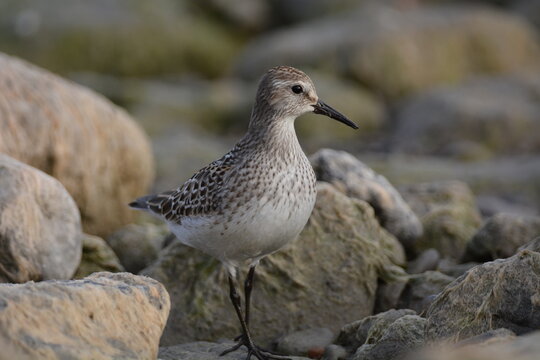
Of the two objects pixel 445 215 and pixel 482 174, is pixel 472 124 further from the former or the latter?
pixel 445 215

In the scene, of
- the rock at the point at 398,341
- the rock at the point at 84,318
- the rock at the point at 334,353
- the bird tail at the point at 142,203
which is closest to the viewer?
the rock at the point at 84,318

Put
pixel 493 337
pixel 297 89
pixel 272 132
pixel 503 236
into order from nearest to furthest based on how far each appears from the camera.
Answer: pixel 493 337 < pixel 272 132 < pixel 297 89 < pixel 503 236

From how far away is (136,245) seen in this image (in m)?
8.82

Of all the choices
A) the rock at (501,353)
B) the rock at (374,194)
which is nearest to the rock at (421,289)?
the rock at (374,194)

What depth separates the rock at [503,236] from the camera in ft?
25.8

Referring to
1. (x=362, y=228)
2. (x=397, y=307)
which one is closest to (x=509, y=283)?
(x=397, y=307)

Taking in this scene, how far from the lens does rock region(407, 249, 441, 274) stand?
27.1 feet

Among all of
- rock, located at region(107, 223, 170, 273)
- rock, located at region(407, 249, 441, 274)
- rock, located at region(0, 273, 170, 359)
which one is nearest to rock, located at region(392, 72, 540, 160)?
rock, located at region(407, 249, 441, 274)

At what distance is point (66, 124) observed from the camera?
9570mm

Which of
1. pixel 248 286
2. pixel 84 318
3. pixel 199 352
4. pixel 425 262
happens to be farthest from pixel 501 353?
pixel 425 262

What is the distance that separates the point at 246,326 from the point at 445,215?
2.85 meters

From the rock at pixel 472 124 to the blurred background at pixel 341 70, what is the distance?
0.08ft

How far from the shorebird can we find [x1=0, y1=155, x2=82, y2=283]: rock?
37.0 inches

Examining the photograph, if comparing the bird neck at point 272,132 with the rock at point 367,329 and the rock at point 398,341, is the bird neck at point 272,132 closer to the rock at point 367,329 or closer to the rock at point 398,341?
the rock at point 367,329
